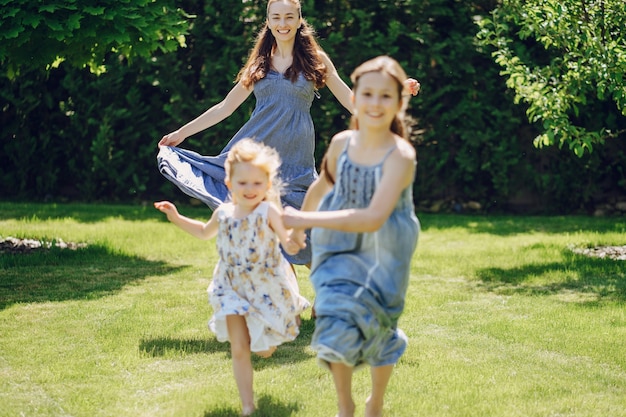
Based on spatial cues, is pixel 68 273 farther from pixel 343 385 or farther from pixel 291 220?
pixel 291 220

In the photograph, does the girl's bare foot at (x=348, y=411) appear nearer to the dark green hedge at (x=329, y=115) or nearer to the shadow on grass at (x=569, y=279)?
the shadow on grass at (x=569, y=279)

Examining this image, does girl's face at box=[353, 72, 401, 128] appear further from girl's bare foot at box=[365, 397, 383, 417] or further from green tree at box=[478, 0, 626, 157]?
green tree at box=[478, 0, 626, 157]

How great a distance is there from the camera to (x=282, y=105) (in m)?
5.69

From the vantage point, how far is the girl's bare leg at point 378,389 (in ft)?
12.3

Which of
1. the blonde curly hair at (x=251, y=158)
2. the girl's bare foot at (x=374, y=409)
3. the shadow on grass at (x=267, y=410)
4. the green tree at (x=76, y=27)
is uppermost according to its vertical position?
the green tree at (x=76, y=27)

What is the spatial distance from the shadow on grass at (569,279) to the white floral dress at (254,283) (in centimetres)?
301

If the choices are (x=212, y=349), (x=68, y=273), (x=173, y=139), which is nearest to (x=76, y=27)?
(x=173, y=139)

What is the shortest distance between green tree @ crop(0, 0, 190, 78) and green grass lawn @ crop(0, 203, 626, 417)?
1650 millimetres

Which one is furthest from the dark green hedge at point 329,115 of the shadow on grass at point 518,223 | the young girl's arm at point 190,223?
the young girl's arm at point 190,223

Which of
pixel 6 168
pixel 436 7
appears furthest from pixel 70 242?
pixel 436 7

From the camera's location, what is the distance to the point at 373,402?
383 cm

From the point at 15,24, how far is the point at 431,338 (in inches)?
151

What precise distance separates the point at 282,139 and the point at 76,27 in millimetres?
2214

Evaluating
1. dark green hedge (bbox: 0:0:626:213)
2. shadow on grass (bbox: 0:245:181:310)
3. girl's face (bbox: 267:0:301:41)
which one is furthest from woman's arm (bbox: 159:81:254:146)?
dark green hedge (bbox: 0:0:626:213)
